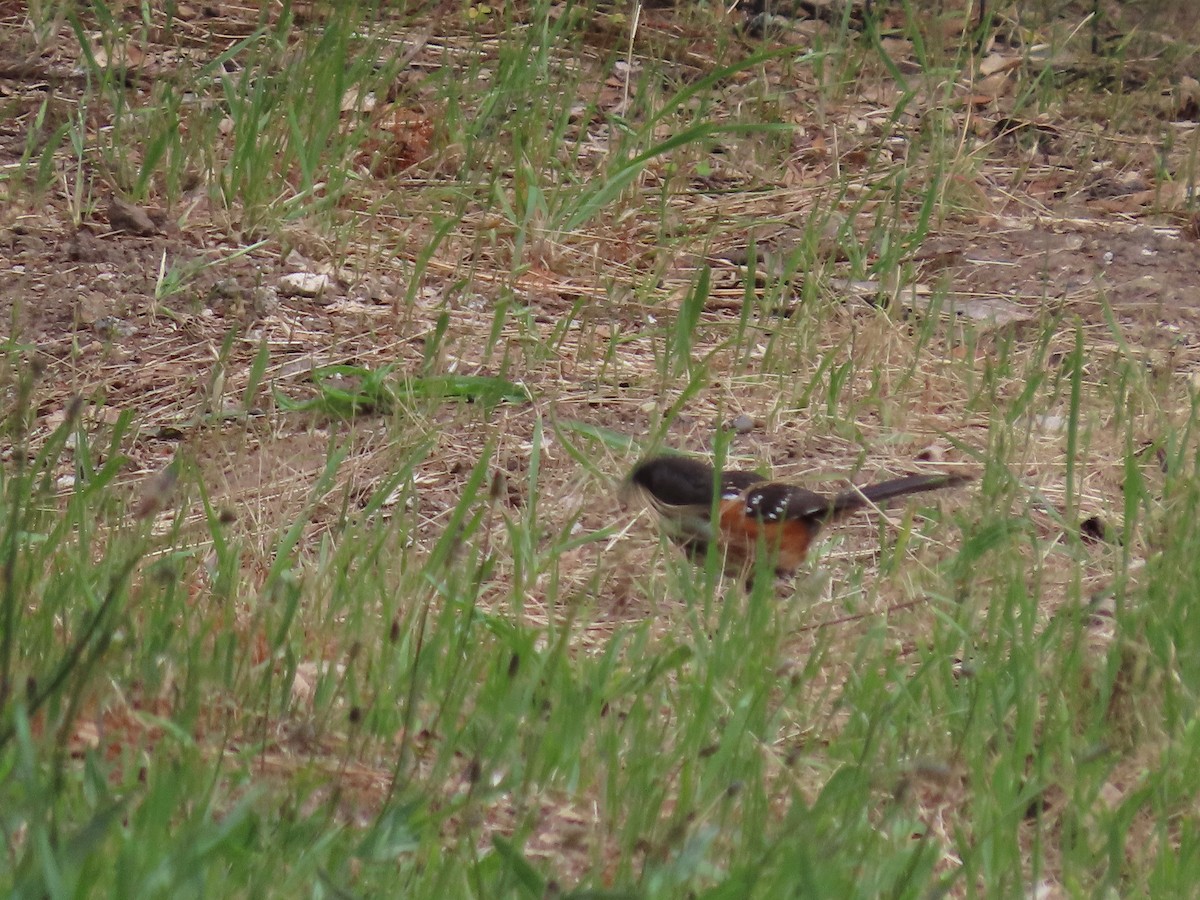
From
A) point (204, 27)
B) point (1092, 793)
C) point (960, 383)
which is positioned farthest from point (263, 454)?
point (204, 27)

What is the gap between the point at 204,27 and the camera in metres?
7.05

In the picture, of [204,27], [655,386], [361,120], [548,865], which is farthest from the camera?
[204,27]

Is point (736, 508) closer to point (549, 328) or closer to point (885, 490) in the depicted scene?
point (885, 490)

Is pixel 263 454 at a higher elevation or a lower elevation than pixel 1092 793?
lower

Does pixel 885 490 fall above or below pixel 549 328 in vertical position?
above

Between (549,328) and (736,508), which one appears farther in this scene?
(549,328)

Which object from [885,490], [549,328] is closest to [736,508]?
[885,490]

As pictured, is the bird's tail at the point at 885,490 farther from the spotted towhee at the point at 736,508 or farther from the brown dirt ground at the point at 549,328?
the brown dirt ground at the point at 549,328

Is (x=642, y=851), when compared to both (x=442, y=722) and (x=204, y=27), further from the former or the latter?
(x=204, y=27)

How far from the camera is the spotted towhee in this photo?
4090 millimetres

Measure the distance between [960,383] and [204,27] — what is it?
11.7ft

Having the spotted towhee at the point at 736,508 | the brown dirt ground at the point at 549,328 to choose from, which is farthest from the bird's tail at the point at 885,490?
the brown dirt ground at the point at 549,328

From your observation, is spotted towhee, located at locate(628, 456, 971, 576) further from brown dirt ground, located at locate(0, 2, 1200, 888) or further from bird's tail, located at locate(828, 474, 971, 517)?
brown dirt ground, located at locate(0, 2, 1200, 888)

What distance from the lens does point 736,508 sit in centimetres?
413
